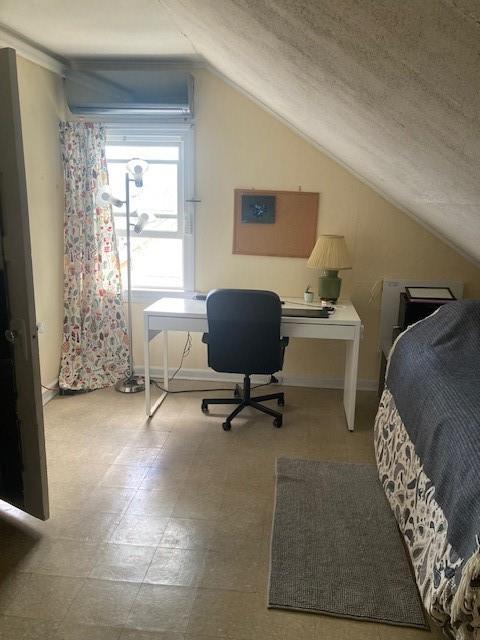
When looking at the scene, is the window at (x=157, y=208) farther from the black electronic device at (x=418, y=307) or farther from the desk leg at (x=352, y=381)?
the black electronic device at (x=418, y=307)

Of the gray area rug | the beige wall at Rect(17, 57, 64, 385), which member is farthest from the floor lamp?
the gray area rug

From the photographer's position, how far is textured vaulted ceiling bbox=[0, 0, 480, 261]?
0.76 meters

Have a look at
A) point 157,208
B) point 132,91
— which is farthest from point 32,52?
point 157,208

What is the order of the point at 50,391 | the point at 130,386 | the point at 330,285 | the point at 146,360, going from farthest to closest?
the point at 130,386 < the point at 50,391 < the point at 330,285 < the point at 146,360

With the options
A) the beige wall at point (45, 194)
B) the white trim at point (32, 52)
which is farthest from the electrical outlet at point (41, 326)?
the white trim at point (32, 52)

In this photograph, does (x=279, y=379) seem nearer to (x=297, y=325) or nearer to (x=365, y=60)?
(x=297, y=325)

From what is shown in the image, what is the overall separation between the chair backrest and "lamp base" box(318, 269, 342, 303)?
68cm

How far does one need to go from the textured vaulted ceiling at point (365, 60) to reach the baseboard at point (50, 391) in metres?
2.21

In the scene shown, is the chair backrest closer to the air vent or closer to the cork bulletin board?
the cork bulletin board

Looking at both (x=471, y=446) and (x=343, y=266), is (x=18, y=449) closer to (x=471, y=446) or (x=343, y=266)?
(x=471, y=446)

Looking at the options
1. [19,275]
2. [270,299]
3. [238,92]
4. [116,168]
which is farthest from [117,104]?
[19,275]

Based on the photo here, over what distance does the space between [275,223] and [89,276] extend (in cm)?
141

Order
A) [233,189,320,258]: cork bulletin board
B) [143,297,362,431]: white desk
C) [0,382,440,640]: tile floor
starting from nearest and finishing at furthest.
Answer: [0,382,440,640]: tile floor
[143,297,362,431]: white desk
[233,189,320,258]: cork bulletin board

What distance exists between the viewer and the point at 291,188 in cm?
354
